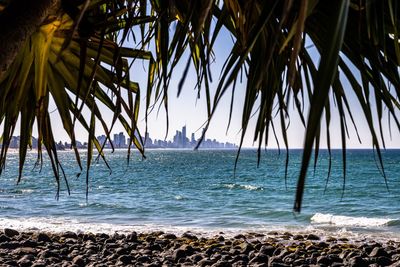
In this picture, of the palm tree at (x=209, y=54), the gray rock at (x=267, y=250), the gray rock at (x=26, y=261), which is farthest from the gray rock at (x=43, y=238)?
the palm tree at (x=209, y=54)

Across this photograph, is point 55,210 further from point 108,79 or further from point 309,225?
point 108,79

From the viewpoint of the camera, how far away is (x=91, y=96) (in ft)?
5.89

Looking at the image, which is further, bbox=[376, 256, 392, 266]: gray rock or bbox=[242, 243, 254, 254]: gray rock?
bbox=[242, 243, 254, 254]: gray rock

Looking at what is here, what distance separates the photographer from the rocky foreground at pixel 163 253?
6.98 meters

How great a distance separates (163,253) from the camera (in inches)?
307

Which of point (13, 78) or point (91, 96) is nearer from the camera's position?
point (13, 78)

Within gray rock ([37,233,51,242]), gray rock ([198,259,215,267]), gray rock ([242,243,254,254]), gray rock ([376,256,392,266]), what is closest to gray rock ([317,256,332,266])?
gray rock ([376,256,392,266])

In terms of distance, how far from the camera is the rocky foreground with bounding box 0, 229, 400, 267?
698cm

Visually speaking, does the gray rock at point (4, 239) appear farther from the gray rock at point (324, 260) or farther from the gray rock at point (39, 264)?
the gray rock at point (324, 260)

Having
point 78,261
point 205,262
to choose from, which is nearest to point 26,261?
point 78,261

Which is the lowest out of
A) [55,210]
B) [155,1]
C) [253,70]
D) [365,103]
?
[55,210]

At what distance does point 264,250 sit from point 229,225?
6501mm

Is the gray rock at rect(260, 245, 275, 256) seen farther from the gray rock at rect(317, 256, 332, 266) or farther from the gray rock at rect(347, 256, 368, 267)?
the gray rock at rect(347, 256, 368, 267)

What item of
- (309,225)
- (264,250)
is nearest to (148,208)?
(309,225)
